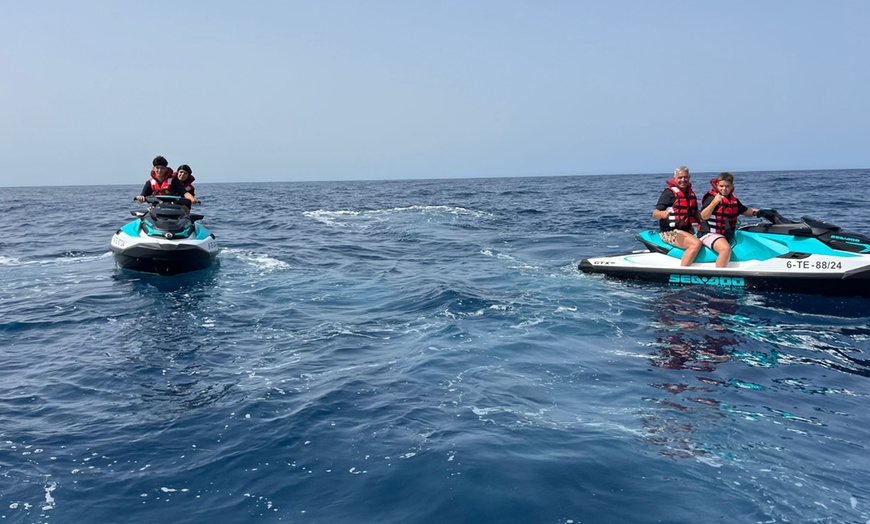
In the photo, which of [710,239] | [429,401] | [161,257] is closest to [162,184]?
[161,257]

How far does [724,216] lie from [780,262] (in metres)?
1.21

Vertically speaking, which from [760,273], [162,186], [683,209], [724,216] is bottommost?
[760,273]

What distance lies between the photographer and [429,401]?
19.8 feet

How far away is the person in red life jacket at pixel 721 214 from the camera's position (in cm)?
1080

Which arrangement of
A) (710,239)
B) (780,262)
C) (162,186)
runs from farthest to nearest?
(162,186) < (710,239) < (780,262)

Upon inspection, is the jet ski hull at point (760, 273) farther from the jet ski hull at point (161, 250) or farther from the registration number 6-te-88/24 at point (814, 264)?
the jet ski hull at point (161, 250)

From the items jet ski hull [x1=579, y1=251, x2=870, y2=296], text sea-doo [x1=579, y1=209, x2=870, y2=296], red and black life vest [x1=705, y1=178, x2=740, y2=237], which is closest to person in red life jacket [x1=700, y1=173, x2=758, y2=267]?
red and black life vest [x1=705, y1=178, x2=740, y2=237]

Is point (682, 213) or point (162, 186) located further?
point (162, 186)

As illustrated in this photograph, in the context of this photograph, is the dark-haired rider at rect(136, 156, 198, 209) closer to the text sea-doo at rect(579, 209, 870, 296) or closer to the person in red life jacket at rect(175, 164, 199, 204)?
the person in red life jacket at rect(175, 164, 199, 204)

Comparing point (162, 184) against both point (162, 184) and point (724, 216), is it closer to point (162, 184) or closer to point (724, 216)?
point (162, 184)

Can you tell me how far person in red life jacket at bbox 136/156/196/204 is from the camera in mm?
13258

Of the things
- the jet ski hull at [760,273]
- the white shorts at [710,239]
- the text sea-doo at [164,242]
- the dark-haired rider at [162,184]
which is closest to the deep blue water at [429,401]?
the jet ski hull at [760,273]

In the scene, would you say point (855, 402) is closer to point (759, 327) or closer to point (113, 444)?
point (759, 327)

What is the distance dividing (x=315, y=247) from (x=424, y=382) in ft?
39.3
